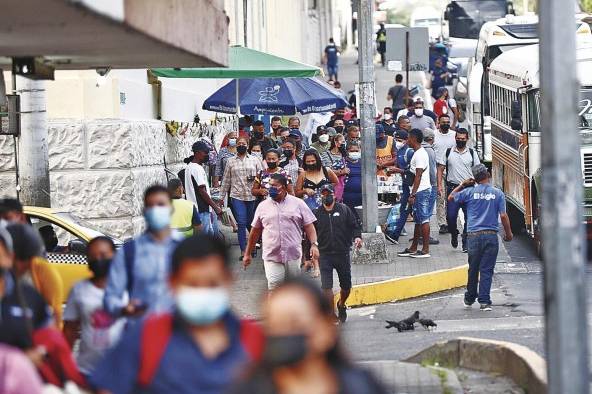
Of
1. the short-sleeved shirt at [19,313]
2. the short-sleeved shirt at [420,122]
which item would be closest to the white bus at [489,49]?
the short-sleeved shirt at [420,122]

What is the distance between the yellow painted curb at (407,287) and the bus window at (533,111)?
126 inches

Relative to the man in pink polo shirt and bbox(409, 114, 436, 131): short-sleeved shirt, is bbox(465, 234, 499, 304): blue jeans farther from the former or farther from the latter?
bbox(409, 114, 436, 131): short-sleeved shirt

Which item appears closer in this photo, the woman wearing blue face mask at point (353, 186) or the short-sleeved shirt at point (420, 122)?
the woman wearing blue face mask at point (353, 186)

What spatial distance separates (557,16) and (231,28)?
22.9 metres

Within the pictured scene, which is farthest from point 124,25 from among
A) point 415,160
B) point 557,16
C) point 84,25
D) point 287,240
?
point 415,160

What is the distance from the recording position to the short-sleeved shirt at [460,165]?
2098cm

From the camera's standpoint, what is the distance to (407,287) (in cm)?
1716

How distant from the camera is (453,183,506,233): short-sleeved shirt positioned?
15.3m

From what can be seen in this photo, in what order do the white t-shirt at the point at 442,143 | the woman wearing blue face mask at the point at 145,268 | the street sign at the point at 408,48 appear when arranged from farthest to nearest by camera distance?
the street sign at the point at 408,48, the white t-shirt at the point at 442,143, the woman wearing blue face mask at the point at 145,268

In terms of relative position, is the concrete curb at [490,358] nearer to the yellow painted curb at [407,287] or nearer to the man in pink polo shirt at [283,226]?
the man in pink polo shirt at [283,226]

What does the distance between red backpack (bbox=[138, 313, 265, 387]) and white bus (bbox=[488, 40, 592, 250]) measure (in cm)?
1412

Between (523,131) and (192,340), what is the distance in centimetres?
1629

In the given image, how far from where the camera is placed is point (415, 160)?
64.4ft

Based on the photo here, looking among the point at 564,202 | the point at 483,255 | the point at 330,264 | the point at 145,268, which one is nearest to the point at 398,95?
the point at 483,255
